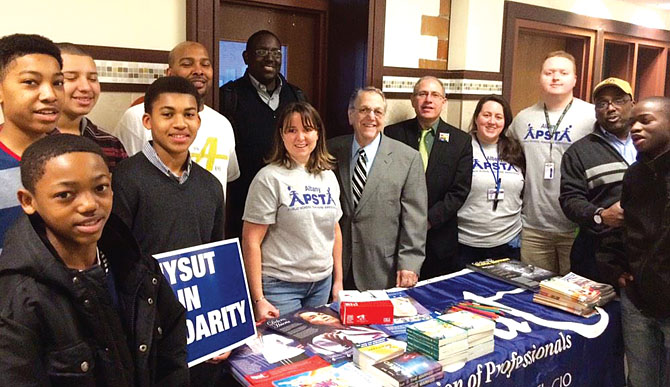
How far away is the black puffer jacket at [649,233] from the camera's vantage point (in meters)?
2.20

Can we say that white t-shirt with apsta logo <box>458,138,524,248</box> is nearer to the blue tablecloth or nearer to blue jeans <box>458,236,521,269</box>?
blue jeans <box>458,236,521,269</box>

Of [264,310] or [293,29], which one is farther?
[293,29]

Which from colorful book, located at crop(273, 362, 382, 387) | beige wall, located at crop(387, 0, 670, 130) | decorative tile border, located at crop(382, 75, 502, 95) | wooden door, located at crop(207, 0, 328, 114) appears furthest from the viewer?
beige wall, located at crop(387, 0, 670, 130)

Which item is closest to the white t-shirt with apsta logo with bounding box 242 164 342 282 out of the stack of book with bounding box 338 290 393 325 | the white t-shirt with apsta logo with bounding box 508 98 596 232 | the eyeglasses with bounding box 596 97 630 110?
the stack of book with bounding box 338 290 393 325

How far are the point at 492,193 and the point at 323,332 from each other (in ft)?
4.86

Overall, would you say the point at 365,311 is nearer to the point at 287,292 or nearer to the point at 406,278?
the point at 287,292

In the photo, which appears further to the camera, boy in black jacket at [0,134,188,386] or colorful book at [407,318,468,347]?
colorful book at [407,318,468,347]

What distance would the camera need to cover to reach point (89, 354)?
1.19m

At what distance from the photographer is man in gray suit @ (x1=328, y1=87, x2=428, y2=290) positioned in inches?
109

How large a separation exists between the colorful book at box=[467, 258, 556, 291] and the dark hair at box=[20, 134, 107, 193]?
196 cm

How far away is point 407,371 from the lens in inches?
68.1

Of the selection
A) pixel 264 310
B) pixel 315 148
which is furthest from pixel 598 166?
pixel 264 310

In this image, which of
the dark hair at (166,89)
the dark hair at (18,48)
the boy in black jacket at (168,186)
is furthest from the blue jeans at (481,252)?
the dark hair at (18,48)

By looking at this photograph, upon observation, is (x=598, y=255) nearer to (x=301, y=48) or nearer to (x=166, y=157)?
(x=166, y=157)
